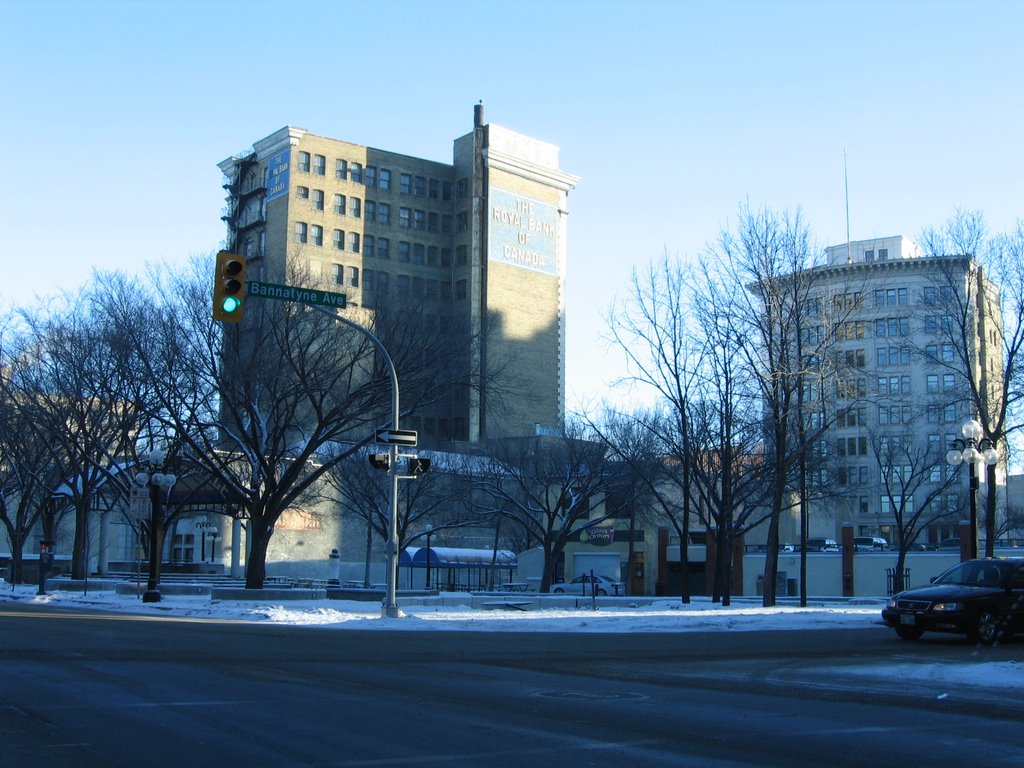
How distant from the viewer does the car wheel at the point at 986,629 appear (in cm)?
1894

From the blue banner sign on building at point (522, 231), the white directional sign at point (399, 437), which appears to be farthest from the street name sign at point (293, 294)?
the blue banner sign on building at point (522, 231)

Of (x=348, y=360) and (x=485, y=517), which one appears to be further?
(x=485, y=517)

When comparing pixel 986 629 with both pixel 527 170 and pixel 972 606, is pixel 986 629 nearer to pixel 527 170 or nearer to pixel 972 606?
pixel 972 606

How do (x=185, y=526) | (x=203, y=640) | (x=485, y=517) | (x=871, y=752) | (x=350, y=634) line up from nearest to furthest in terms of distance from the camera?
(x=871, y=752) → (x=203, y=640) → (x=350, y=634) → (x=485, y=517) → (x=185, y=526)

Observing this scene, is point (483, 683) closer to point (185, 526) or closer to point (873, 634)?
point (873, 634)

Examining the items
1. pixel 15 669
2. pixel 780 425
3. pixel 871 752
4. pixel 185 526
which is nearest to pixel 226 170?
pixel 185 526

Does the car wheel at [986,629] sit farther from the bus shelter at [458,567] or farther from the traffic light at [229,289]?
the bus shelter at [458,567]

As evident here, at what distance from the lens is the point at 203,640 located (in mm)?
18547

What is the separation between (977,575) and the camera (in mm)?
20125

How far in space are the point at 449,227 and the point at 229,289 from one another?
89899mm

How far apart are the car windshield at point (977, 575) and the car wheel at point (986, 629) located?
2.51ft

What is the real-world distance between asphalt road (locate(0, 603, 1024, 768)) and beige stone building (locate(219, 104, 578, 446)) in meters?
77.2

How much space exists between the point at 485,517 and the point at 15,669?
42.5 meters

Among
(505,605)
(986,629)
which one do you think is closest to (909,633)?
(986,629)
